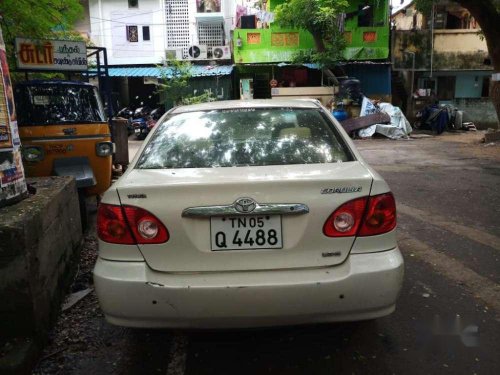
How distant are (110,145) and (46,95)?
1.12 meters

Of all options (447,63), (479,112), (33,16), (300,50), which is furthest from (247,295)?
(479,112)

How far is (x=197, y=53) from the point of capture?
2380 centimetres

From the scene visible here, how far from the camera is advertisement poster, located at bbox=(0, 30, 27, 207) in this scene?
2.93 m

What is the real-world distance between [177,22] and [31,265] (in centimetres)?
2450

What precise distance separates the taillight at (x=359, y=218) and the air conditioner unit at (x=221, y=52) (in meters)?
22.4

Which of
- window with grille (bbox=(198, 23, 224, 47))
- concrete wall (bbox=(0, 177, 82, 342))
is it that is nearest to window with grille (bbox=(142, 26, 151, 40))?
window with grille (bbox=(198, 23, 224, 47))

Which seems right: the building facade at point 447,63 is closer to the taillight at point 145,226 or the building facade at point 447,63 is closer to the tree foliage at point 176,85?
the tree foliage at point 176,85

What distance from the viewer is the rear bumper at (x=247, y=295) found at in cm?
230

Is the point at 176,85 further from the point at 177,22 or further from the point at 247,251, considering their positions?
the point at 247,251

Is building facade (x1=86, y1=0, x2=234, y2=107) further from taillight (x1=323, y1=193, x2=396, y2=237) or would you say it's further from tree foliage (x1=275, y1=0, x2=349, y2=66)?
taillight (x1=323, y1=193, x2=396, y2=237)

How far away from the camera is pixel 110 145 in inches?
257

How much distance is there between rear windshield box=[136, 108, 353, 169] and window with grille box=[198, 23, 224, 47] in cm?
2326

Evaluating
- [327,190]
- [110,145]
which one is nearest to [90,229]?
[110,145]

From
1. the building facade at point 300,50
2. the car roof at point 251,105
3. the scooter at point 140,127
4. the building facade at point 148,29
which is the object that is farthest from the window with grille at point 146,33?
the car roof at point 251,105
